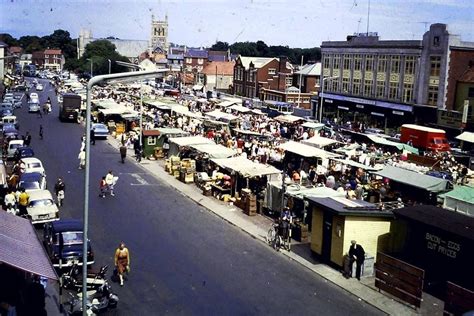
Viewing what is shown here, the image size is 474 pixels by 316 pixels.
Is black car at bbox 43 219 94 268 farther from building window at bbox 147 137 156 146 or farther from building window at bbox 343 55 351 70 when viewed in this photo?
building window at bbox 343 55 351 70

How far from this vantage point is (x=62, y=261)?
690 inches

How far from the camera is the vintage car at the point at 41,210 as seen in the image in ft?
73.5

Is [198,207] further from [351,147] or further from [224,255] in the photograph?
[351,147]

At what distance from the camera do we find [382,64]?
63.8 meters

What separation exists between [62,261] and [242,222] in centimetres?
927

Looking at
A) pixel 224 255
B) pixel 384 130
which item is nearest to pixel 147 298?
pixel 224 255

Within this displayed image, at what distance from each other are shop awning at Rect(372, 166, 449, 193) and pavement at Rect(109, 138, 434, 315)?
701cm

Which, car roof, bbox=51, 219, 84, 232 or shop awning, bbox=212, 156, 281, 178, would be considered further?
shop awning, bbox=212, 156, 281, 178

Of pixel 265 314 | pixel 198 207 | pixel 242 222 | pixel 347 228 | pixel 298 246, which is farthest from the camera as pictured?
pixel 198 207

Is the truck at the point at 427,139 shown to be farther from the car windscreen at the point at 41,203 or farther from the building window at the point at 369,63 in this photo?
the car windscreen at the point at 41,203

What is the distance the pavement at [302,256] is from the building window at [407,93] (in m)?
34.1

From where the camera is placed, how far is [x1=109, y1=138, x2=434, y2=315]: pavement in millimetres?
16344

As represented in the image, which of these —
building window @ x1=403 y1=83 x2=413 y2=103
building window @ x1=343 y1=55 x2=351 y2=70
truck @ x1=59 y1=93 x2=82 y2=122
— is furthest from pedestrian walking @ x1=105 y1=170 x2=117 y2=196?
building window @ x1=343 y1=55 x2=351 y2=70

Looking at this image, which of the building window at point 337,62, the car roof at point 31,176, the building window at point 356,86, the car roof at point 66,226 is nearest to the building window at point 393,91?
the building window at point 356,86
